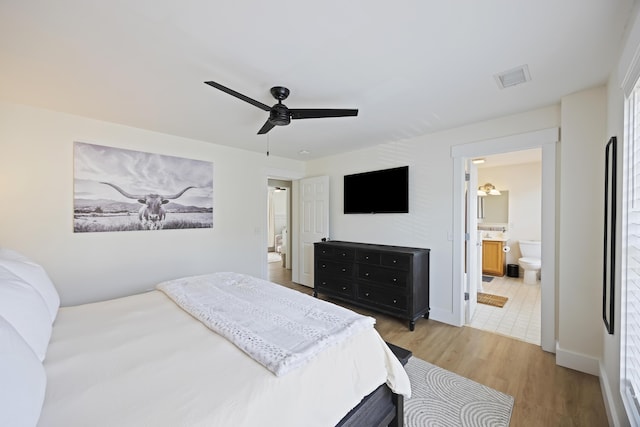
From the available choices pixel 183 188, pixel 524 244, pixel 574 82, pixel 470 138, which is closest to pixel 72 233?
pixel 183 188

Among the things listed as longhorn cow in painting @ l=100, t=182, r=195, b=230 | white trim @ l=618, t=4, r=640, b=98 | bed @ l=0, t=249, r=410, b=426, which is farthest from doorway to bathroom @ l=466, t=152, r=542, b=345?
longhorn cow in painting @ l=100, t=182, r=195, b=230

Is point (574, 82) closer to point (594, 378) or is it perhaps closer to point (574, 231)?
point (574, 231)

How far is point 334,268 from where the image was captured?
3.96 m

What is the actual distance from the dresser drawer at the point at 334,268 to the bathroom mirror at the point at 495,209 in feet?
13.3

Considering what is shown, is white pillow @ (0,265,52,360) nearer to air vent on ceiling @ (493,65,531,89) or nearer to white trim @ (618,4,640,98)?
white trim @ (618,4,640,98)

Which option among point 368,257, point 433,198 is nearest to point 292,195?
point 368,257

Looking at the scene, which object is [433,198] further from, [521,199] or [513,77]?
[521,199]

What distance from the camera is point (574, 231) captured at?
230 centimetres

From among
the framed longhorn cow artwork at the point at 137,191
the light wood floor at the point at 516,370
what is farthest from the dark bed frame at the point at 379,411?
the framed longhorn cow artwork at the point at 137,191

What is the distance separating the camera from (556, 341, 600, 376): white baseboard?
2199 millimetres

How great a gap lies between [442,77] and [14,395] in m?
2.68

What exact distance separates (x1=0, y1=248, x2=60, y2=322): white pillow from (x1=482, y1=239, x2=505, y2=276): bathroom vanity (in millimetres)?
6506

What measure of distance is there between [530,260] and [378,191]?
3435 millimetres

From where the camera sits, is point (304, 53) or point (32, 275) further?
point (304, 53)
